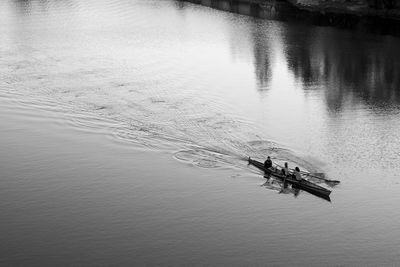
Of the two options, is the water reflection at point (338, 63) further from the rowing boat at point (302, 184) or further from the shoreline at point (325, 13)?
the rowing boat at point (302, 184)

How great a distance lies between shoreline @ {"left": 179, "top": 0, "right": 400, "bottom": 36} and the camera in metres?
95.9

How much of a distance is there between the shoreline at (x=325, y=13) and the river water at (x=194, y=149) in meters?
9.32

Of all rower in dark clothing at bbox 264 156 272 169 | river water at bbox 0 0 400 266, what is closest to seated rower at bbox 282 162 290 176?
rower in dark clothing at bbox 264 156 272 169

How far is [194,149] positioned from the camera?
4700 centimetres

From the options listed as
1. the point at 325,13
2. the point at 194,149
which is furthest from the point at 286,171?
the point at 325,13

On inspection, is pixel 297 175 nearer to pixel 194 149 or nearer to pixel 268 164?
pixel 268 164

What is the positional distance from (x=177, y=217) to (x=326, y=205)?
32.3ft

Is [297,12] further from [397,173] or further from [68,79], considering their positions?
[397,173]

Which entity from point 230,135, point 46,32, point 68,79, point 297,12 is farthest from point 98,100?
point 297,12

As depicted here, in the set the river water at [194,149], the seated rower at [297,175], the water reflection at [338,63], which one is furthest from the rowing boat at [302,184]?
the water reflection at [338,63]

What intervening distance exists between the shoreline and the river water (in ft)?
30.6

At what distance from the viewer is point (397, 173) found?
43312 mm

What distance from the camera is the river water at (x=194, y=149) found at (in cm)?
3500

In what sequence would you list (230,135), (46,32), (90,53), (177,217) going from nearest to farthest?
(177,217) < (230,135) < (90,53) < (46,32)
